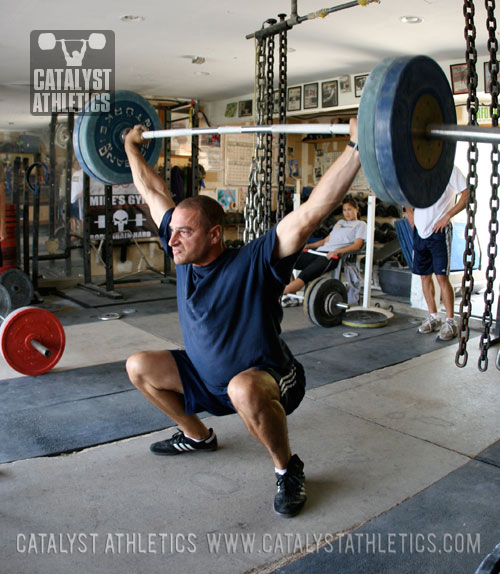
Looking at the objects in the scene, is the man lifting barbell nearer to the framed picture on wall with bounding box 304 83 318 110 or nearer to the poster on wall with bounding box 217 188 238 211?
the framed picture on wall with bounding box 304 83 318 110

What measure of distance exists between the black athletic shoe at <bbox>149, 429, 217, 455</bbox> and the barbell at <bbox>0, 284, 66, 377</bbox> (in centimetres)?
95

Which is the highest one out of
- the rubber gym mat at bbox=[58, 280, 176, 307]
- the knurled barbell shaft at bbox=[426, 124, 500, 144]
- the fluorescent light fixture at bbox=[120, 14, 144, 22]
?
the fluorescent light fixture at bbox=[120, 14, 144, 22]

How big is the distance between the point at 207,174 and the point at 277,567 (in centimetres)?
558

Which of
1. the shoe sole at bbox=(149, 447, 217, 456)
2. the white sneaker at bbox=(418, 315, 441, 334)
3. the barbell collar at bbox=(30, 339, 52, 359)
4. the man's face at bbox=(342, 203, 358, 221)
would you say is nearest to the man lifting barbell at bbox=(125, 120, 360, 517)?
the shoe sole at bbox=(149, 447, 217, 456)

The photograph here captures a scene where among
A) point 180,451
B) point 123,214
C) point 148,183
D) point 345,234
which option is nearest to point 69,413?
point 180,451

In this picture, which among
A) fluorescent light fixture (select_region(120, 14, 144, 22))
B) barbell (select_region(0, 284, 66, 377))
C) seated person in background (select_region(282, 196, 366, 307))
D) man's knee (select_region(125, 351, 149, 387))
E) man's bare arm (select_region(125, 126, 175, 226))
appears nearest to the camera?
man's knee (select_region(125, 351, 149, 387))

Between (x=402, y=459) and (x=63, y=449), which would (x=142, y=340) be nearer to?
(x=63, y=449)

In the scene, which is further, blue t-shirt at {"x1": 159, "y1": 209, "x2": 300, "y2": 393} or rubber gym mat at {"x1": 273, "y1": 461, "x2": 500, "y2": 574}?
blue t-shirt at {"x1": 159, "y1": 209, "x2": 300, "y2": 393}

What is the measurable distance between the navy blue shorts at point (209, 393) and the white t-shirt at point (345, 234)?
8.09 feet

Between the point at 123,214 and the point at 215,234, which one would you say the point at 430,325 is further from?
the point at 123,214

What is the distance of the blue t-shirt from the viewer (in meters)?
1.60

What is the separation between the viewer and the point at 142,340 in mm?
3445

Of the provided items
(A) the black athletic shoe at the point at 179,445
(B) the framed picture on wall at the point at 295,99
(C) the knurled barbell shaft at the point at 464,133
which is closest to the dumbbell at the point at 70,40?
(B) the framed picture on wall at the point at 295,99

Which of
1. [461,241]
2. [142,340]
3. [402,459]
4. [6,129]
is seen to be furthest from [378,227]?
[6,129]
